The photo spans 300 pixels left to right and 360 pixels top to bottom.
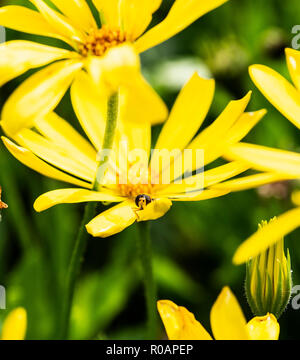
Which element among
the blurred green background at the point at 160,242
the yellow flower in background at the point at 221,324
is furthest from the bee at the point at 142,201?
the blurred green background at the point at 160,242

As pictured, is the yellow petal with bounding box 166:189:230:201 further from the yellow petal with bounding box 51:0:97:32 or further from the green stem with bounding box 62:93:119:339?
the yellow petal with bounding box 51:0:97:32

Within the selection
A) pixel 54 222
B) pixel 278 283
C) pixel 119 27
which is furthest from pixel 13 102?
pixel 54 222

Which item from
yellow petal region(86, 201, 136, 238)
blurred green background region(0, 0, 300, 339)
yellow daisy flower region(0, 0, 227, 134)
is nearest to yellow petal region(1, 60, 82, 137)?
yellow daisy flower region(0, 0, 227, 134)

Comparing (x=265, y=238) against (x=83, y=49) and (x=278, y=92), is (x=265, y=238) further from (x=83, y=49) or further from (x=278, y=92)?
(x=83, y=49)

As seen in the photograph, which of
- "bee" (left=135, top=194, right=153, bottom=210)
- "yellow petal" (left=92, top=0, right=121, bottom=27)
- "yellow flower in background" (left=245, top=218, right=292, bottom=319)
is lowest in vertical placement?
"yellow flower in background" (left=245, top=218, right=292, bottom=319)

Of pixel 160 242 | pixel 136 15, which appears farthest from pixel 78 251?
pixel 160 242

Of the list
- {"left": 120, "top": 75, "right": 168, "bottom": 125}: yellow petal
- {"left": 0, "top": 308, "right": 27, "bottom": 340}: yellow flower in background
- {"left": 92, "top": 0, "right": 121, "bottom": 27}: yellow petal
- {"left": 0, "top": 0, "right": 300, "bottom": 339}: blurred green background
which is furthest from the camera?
{"left": 0, "top": 0, "right": 300, "bottom": 339}: blurred green background
